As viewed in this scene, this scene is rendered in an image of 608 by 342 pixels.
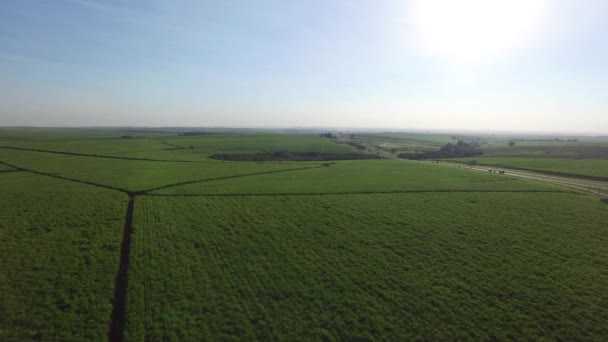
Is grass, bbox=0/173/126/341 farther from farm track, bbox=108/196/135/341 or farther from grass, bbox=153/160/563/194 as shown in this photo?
grass, bbox=153/160/563/194

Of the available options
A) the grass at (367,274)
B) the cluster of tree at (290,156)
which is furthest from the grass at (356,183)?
the cluster of tree at (290,156)

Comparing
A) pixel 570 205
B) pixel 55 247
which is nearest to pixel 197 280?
pixel 55 247

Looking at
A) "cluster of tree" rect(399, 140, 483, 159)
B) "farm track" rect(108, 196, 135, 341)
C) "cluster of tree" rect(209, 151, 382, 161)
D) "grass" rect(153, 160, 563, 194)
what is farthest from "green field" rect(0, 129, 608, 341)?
"cluster of tree" rect(399, 140, 483, 159)

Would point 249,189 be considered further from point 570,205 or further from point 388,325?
point 570,205

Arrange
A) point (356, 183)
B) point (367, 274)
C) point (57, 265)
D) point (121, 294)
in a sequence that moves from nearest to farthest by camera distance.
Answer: point (121, 294), point (367, 274), point (57, 265), point (356, 183)

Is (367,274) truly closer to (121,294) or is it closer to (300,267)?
(300,267)

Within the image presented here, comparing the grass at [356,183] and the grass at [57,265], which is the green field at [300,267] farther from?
the grass at [356,183]

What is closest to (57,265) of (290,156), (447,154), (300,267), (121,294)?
(121,294)
